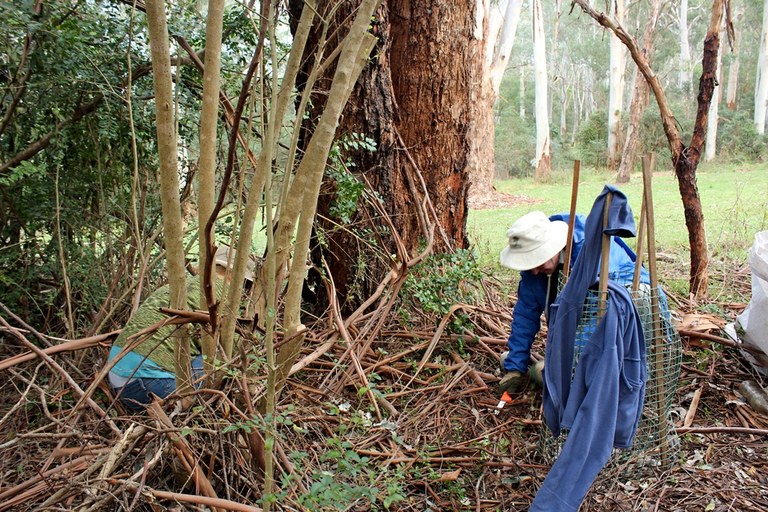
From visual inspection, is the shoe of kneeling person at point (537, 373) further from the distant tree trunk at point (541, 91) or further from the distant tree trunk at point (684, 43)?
the distant tree trunk at point (684, 43)

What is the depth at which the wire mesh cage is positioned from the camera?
2.69m

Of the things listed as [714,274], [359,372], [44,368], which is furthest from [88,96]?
[714,274]

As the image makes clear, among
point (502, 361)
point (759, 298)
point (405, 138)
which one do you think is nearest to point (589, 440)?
point (502, 361)

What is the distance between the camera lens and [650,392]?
2867mm

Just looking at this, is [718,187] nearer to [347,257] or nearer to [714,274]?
[714,274]

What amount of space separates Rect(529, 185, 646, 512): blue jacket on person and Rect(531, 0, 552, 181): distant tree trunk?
802 inches

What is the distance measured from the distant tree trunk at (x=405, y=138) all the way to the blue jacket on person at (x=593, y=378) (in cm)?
163

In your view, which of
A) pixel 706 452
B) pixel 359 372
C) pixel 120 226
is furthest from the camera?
pixel 120 226

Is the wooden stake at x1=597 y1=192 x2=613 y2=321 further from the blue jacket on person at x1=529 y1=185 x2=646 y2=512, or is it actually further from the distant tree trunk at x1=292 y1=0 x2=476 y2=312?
the distant tree trunk at x1=292 y1=0 x2=476 y2=312

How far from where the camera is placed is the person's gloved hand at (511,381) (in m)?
3.46

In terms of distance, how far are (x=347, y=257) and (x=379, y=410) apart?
4.38ft

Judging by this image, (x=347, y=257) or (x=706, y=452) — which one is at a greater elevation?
(x=347, y=257)

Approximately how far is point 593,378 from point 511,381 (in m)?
0.98

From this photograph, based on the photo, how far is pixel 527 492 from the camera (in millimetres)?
2795
